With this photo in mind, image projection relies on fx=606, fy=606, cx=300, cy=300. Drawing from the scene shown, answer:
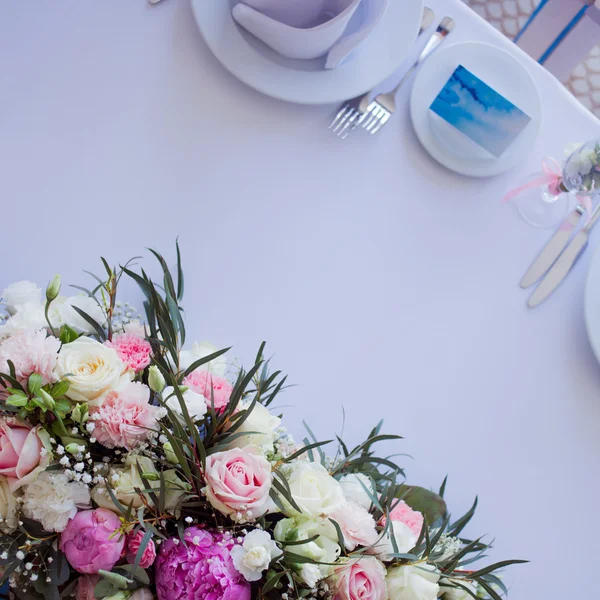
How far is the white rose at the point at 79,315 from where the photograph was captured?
25.8 inches

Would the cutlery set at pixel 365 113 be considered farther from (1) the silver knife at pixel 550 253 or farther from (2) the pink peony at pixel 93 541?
(2) the pink peony at pixel 93 541

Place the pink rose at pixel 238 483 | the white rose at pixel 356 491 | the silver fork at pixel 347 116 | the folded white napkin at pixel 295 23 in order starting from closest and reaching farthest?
the pink rose at pixel 238 483, the white rose at pixel 356 491, the folded white napkin at pixel 295 23, the silver fork at pixel 347 116

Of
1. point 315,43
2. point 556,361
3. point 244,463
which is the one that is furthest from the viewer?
point 556,361

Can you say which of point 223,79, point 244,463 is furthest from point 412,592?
point 223,79

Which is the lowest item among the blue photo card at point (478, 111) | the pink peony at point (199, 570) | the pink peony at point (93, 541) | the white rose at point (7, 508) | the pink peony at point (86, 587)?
the pink peony at point (86, 587)

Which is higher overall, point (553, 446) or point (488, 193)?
point (488, 193)

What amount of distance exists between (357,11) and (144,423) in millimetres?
591

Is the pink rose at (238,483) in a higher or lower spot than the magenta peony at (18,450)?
higher

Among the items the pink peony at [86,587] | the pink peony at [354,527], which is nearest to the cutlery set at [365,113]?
the pink peony at [354,527]

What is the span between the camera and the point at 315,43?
78cm

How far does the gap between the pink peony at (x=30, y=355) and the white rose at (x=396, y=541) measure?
353 mm

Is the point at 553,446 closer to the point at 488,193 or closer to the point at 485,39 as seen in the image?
the point at 488,193

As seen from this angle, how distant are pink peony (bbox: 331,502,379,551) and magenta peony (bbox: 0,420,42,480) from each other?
281 millimetres

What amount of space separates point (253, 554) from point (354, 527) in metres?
0.11
